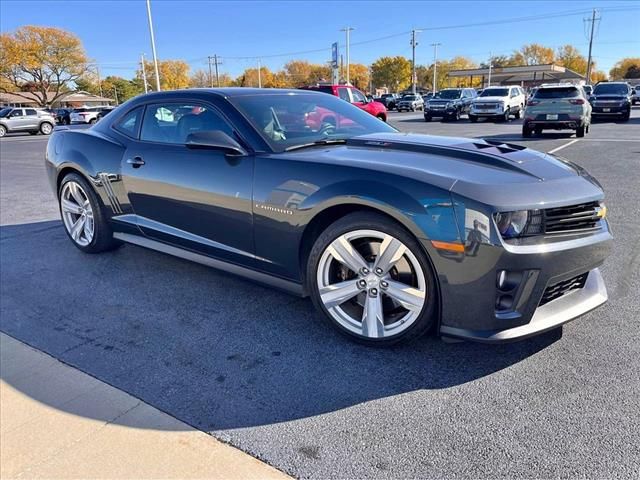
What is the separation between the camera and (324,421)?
2.23 meters

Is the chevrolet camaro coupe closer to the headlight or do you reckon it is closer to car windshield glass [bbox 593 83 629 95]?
the headlight

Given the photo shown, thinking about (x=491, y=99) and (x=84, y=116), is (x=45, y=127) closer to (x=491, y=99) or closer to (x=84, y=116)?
(x=84, y=116)

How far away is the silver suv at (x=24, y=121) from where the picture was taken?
89.4 ft

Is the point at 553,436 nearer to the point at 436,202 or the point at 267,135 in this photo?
the point at 436,202

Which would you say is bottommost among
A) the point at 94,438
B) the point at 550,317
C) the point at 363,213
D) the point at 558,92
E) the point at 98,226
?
the point at 94,438

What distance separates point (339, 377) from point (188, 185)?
1.74m

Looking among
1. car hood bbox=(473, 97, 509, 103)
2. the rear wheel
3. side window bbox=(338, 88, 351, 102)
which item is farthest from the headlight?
the rear wheel

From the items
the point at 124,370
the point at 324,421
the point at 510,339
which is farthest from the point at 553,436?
the point at 124,370

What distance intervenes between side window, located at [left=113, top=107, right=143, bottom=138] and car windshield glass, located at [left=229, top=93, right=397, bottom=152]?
107cm

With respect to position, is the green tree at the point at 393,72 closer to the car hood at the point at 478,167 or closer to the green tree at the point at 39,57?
the green tree at the point at 39,57

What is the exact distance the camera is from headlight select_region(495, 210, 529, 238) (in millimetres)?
2330

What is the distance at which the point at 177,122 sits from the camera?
3.73 m

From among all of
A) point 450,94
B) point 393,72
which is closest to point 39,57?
point 450,94

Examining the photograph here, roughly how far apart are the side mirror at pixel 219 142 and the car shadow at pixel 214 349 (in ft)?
3.55
